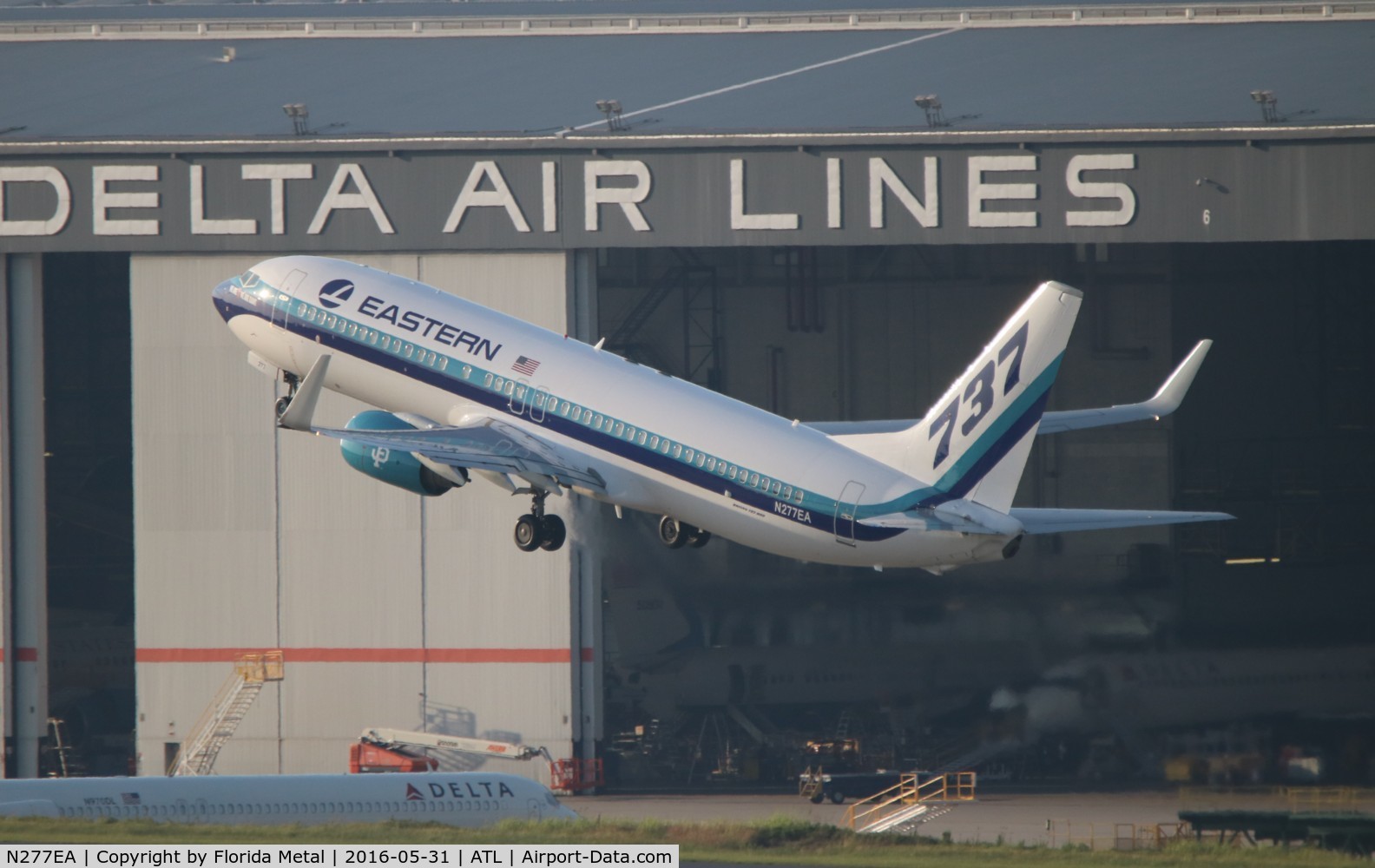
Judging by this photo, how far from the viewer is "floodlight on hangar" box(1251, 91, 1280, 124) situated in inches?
2803

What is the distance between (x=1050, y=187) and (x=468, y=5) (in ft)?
119

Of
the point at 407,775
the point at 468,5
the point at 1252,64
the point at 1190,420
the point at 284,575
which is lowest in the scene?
the point at 407,775

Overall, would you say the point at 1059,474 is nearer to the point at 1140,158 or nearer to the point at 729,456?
the point at 1140,158

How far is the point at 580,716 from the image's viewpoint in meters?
75.0

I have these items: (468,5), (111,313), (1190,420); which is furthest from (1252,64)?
(111,313)

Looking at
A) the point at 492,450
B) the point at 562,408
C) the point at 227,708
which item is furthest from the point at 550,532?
the point at 227,708

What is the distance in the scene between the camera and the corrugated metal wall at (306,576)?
74750 mm

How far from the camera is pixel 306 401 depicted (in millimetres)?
47281

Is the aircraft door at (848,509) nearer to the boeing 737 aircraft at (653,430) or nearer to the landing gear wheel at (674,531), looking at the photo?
the boeing 737 aircraft at (653,430)

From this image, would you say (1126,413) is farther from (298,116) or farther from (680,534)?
(298,116)

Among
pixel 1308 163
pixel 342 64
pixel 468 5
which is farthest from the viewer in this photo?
pixel 468 5

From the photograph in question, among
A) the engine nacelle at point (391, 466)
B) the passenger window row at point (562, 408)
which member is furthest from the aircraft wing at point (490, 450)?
the passenger window row at point (562, 408)

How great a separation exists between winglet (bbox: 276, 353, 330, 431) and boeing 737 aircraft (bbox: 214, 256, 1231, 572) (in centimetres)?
5

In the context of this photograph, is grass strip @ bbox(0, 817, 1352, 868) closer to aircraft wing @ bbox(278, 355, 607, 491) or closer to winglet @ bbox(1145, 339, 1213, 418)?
aircraft wing @ bbox(278, 355, 607, 491)
